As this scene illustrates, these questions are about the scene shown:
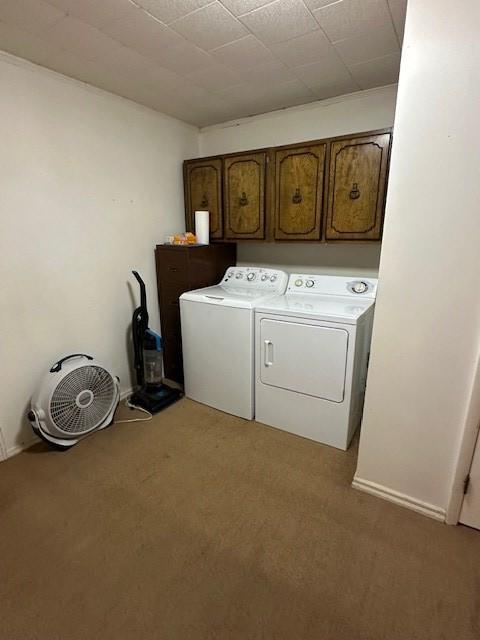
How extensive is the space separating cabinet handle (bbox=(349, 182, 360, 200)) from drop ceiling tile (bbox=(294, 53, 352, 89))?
0.71 metres

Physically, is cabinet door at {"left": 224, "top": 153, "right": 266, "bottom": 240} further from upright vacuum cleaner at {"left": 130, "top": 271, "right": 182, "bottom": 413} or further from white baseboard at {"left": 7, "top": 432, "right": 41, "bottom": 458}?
white baseboard at {"left": 7, "top": 432, "right": 41, "bottom": 458}

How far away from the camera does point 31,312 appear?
2.08m

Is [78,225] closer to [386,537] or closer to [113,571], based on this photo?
[113,571]

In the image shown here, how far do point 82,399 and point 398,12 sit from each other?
2.78m

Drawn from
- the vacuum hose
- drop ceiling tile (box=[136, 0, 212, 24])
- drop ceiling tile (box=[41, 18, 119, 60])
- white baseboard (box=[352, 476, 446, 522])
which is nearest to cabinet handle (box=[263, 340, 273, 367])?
white baseboard (box=[352, 476, 446, 522])

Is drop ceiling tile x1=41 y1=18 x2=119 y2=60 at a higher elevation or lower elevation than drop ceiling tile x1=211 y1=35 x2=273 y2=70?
lower

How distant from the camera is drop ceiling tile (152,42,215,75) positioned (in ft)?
5.79

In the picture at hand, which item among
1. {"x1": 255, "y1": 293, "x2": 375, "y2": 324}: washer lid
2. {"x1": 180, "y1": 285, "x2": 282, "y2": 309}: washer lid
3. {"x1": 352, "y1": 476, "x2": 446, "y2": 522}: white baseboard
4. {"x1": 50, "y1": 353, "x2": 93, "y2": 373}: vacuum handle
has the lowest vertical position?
{"x1": 352, "y1": 476, "x2": 446, "y2": 522}: white baseboard

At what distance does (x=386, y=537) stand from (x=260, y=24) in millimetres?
2588

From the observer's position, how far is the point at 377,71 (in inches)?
80.5

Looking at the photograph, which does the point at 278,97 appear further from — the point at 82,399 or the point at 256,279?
the point at 82,399

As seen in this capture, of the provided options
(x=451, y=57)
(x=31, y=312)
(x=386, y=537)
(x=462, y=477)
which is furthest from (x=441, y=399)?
(x=31, y=312)

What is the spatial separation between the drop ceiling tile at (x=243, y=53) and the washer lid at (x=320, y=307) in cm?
151

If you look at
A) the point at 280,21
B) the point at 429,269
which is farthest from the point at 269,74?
the point at 429,269
